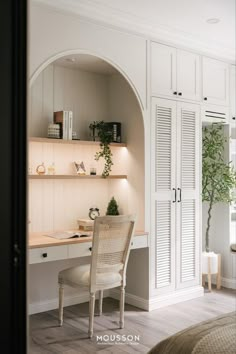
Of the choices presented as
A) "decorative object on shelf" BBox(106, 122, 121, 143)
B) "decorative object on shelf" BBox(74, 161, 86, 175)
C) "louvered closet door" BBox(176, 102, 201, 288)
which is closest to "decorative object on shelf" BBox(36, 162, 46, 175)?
"decorative object on shelf" BBox(74, 161, 86, 175)

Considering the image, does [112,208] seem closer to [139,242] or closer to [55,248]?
[139,242]

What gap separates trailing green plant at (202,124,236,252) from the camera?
4922 millimetres

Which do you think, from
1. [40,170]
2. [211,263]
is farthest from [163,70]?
[211,263]

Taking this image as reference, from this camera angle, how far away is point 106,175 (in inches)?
168

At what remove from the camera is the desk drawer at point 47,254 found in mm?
3312

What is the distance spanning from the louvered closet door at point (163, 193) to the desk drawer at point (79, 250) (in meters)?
0.80

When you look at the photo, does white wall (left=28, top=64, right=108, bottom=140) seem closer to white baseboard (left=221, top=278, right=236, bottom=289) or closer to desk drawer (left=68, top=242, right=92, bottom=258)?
desk drawer (left=68, top=242, right=92, bottom=258)

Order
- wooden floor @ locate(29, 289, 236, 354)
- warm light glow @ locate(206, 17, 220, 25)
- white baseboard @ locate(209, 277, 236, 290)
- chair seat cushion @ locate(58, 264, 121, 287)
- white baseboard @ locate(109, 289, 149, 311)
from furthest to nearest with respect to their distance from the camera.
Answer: white baseboard @ locate(209, 277, 236, 290)
white baseboard @ locate(109, 289, 149, 311)
warm light glow @ locate(206, 17, 220, 25)
chair seat cushion @ locate(58, 264, 121, 287)
wooden floor @ locate(29, 289, 236, 354)

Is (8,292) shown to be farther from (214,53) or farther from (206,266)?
(214,53)

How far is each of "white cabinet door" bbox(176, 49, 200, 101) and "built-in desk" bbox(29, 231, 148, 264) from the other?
1908 mm

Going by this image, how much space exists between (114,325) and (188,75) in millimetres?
2663

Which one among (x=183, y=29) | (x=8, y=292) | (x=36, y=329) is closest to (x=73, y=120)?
(x=183, y=29)

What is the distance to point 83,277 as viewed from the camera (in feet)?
11.5

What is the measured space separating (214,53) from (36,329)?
3.46 m
